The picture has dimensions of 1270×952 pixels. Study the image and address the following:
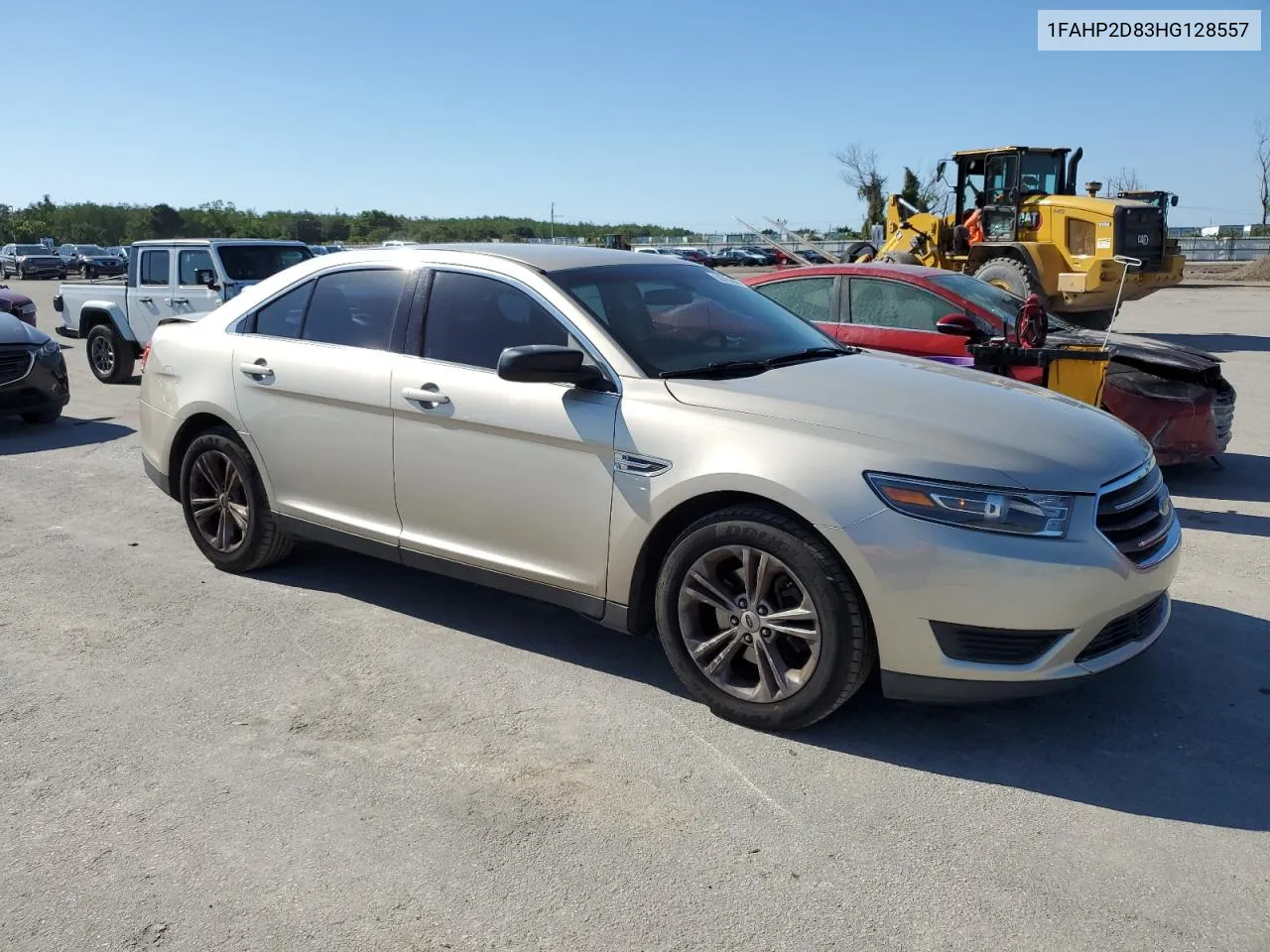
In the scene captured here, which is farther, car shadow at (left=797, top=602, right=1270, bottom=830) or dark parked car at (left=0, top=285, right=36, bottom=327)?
dark parked car at (left=0, top=285, right=36, bottom=327)

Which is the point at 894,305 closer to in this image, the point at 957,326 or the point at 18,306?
the point at 957,326

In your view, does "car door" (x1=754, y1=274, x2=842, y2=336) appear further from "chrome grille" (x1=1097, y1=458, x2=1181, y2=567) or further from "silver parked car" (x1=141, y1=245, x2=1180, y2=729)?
"chrome grille" (x1=1097, y1=458, x2=1181, y2=567)

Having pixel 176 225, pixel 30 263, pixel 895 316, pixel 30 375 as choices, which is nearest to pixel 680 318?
pixel 895 316

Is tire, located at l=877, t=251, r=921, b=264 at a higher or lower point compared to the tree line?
lower

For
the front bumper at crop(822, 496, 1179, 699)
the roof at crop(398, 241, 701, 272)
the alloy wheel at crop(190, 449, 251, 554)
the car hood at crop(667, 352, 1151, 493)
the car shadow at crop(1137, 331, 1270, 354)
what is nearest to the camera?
the front bumper at crop(822, 496, 1179, 699)

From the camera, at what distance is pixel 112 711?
13.3 feet

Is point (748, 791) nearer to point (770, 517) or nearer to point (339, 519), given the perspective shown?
point (770, 517)

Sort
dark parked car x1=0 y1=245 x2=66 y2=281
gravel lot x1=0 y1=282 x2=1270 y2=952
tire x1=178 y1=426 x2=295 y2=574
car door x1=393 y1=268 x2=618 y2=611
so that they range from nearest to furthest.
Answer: gravel lot x1=0 y1=282 x2=1270 y2=952 < car door x1=393 y1=268 x2=618 y2=611 < tire x1=178 y1=426 x2=295 y2=574 < dark parked car x1=0 y1=245 x2=66 y2=281

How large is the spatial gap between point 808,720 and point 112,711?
260 centimetres

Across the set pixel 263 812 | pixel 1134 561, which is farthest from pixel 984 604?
pixel 263 812

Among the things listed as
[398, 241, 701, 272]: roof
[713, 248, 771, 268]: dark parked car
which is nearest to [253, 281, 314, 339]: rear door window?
[398, 241, 701, 272]: roof

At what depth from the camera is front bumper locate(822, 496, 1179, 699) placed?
3.39 m

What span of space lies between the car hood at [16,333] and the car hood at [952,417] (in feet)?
27.5

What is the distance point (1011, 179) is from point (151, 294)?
1303 cm
